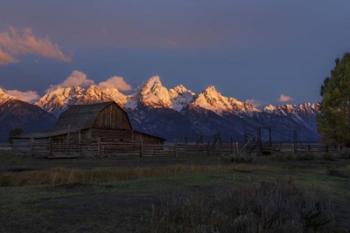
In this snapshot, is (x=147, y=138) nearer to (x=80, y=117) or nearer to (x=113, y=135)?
(x=113, y=135)

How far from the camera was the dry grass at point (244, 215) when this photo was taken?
7797 millimetres

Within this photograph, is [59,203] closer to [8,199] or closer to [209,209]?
[8,199]

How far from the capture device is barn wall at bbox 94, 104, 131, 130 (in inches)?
2564

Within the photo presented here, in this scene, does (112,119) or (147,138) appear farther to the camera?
(147,138)

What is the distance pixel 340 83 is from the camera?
1812 inches

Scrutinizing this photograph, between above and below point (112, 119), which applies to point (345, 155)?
below

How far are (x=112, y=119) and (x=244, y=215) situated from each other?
59.9 meters

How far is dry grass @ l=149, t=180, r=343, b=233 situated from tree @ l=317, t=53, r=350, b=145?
121ft

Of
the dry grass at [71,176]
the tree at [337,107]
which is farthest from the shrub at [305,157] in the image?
the dry grass at [71,176]

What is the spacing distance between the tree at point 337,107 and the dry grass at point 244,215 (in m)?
36.7

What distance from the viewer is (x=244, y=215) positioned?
843 cm

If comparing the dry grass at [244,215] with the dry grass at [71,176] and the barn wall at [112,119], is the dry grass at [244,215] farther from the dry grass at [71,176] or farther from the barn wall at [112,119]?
the barn wall at [112,119]

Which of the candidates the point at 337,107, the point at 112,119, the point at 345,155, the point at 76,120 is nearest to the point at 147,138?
the point at 112,119

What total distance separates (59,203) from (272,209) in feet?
15.8
